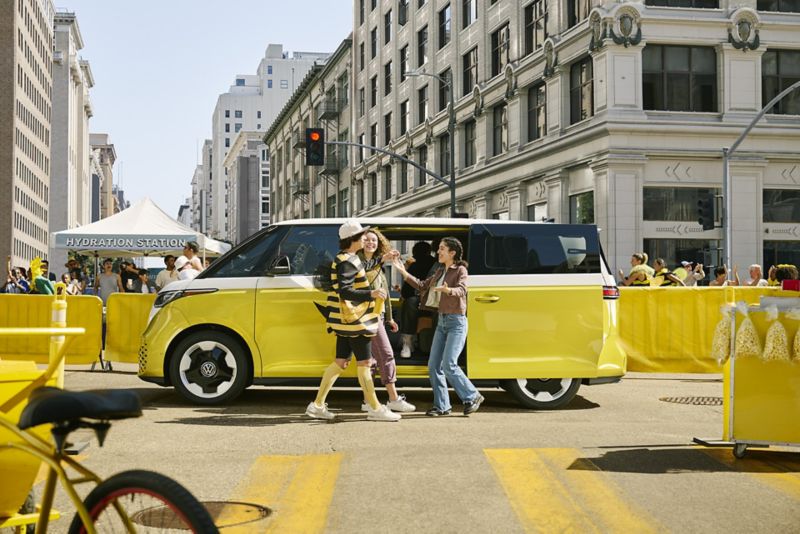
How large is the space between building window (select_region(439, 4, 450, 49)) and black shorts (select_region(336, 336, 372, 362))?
3316 centimetres

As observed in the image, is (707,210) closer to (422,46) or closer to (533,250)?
(533,250)

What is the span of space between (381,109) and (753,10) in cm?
2789

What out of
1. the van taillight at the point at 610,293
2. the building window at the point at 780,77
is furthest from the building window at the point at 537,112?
the van taillight at the point at 610,293

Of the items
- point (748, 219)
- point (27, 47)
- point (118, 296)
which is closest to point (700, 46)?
point (748, 219)

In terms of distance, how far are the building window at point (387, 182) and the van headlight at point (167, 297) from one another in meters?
39.9

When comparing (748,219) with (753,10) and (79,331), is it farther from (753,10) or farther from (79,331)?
(79,331)

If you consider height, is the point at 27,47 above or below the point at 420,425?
above

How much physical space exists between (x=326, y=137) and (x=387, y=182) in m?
18.2

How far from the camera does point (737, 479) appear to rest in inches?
229

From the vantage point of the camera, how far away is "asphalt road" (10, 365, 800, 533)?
4812 mm

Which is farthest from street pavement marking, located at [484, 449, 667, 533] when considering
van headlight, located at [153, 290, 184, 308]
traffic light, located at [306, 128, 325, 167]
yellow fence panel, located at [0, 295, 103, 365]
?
traffic light, located at [306, 128, 325, 167]

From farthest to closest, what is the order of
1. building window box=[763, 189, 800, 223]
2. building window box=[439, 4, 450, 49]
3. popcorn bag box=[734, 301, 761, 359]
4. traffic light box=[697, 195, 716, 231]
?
building window box=[439, 4, 450, 49]
building window box=[763, 189, 800, 223]
traffic light box=[697, 195, 716, 231]
popcorn bag box=[734, 301, 761, 359]

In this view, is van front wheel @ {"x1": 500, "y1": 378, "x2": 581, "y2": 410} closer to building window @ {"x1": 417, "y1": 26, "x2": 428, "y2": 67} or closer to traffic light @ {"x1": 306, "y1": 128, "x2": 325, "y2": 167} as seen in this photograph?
traffic light @ {"x1": 306, "y1": 128, "x2": 325, "y2": 167}

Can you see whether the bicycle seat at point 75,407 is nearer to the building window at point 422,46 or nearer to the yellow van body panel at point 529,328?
the yellow van body panel at point 529,328
